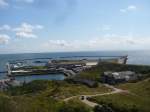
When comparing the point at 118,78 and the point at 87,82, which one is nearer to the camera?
the point at 87,82

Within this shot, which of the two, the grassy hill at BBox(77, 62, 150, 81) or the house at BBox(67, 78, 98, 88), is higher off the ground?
the grassy hill at BBox(77, 62, 150, 81)

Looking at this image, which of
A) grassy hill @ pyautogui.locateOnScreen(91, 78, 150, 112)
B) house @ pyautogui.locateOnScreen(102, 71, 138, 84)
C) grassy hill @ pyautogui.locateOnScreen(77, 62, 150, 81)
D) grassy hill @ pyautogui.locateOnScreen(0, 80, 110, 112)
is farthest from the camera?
grassy hill @ pyautogui.locateOnScreen(77, 62, 150, 81)

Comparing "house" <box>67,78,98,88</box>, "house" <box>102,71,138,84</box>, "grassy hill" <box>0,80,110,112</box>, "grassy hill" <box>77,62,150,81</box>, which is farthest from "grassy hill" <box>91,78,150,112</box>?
"grassy hill" <box>77,62,150,81</box>

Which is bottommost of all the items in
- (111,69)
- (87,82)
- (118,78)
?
(87,82)

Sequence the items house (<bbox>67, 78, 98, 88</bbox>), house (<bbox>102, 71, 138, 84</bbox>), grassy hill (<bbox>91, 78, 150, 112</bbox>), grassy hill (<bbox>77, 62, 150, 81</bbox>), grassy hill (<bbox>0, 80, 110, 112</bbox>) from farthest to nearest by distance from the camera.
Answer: grassy hill (<bbox>77, 62, 150, 81</bbox>), house (<bbox>102, 71, 138, 84</bbox>), house (<bbox>67, 78, 98, 88</bbox>), grassy hill (<bbox>91, 78, 150, 112</bbox>), grassy hill (<bbox>0, 80, 110, 112</bbox>)

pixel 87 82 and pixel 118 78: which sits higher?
pixel 118 78

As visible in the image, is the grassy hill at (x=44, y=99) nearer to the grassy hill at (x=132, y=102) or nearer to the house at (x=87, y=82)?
the house at (x=87, y=82)

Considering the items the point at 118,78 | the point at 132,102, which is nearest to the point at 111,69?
the point at 118,78

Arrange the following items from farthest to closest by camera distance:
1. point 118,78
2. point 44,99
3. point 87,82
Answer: point 118,78 < point 87,82 < point 44,99

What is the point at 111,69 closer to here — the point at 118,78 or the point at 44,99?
the point at 118,78

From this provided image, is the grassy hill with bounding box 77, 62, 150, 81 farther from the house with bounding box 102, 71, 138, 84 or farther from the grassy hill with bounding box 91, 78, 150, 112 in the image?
the grassy hill with bounding box 91, 78, 150, 112

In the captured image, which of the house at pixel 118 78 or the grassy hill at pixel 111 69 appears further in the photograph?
the grassy hill at pixel 111 69

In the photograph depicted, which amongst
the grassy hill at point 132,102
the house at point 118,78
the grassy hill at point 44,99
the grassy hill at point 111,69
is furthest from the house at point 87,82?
the grassy hill at point 132,102
